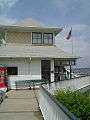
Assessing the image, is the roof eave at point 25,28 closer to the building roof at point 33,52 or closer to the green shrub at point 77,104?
the building roof at point 33,52

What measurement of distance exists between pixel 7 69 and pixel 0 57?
4.70 ft

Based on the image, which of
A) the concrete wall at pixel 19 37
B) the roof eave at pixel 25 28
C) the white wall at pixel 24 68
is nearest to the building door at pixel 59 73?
the white wall at pixel 24 68

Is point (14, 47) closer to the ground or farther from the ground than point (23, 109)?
farther from the ground

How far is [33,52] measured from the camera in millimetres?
34250

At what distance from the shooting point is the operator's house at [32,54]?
3241cm

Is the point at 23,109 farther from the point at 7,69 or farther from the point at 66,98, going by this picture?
the point at 7,69

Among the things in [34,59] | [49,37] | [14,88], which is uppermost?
[49,37]

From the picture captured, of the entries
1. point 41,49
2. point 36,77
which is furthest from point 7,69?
point 41,49

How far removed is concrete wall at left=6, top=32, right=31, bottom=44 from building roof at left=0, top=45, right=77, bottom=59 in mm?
687

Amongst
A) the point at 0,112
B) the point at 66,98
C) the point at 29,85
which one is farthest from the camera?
the point at 29,85

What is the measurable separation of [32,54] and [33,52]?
1.03 metres

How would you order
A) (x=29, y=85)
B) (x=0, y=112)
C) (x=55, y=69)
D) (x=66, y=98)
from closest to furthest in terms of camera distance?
(x=66, y=98), (x=0, y=112), (x=29, y=85), (x=55, y=69)

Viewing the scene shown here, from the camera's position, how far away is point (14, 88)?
31609mm

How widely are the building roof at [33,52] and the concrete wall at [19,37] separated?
69 cm
